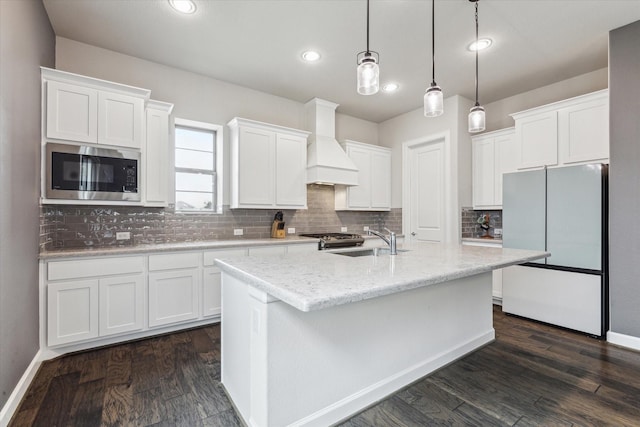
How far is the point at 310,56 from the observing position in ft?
11.0

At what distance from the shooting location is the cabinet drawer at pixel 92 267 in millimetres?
2527

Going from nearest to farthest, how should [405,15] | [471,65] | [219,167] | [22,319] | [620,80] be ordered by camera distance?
1. [22,319]
2. [405,15]
3. [620,80]
4. [471,65]
5. [219,167]

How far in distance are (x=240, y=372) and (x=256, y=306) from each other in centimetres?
57

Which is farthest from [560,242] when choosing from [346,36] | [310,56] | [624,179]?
[310,56]

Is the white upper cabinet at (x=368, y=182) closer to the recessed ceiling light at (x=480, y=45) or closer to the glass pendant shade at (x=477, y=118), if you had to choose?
the recessed ceiling light at (x=480, y=45)

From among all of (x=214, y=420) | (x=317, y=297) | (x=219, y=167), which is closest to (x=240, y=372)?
(x=214, y=420)

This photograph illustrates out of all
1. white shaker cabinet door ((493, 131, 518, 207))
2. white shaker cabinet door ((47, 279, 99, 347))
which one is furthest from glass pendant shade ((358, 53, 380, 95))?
white shaker cabinet door ((493, 131, 518, 207))

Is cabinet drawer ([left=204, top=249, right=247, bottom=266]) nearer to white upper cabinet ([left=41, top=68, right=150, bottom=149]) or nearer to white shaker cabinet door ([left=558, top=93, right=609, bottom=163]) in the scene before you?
white upper cabinet ([left=41, top=68, right=150, bottom=149])

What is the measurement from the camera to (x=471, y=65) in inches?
140

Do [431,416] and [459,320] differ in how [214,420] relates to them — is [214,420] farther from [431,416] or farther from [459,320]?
[459,320]

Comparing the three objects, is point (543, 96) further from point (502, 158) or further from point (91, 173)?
point (91, 173)

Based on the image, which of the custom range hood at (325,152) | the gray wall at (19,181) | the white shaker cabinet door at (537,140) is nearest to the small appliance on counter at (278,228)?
the custom range hood at (325,152)

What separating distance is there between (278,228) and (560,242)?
329 centimetres

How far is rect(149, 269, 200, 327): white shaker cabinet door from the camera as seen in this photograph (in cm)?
297
